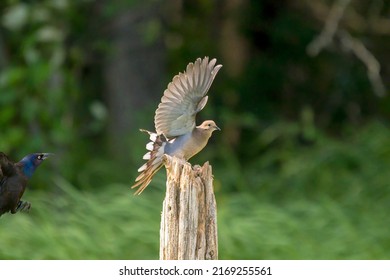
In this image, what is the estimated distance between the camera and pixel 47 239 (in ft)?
22.2

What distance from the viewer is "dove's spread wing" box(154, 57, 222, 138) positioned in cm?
306

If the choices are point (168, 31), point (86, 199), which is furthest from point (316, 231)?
point (168, 31)

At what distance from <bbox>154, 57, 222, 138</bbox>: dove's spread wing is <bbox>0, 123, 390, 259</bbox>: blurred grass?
3.31 meters

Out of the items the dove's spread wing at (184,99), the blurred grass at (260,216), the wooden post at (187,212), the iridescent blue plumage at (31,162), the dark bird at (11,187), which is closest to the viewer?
the dark bird at (11,187)

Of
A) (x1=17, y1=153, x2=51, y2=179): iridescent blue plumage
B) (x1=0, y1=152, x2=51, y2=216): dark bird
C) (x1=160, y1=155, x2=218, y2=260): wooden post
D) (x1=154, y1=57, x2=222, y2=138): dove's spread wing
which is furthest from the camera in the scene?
(x1=160, y1=155, x2=218, y2=260): wooden post

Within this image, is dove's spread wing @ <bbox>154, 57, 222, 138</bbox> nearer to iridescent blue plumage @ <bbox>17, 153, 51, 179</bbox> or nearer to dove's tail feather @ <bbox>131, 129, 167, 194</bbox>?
dove's tail feather @ <bbox>131, 129, 167, 194</bbox>

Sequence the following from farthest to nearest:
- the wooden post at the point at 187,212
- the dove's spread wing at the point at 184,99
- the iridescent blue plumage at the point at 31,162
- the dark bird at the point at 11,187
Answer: the wooden post at the point at 187,212 → the dove's spread wing at the point at 184,99 → the iridescent blue plumage at the point at 31,162 → the dark bird at the point at 11,187

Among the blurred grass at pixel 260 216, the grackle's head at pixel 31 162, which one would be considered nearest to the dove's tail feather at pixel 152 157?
the grackle's head at pixel 31 162

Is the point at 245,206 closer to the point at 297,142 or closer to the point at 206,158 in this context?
the point at 206,158

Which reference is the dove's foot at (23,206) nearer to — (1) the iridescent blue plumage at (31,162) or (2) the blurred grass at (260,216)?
(1) the iridescent blue plumage at (31,162)

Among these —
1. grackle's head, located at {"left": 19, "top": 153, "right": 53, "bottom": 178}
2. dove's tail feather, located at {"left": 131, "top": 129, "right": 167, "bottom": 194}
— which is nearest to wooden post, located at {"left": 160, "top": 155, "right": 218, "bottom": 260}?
dove's tail feather, located at {"left": 131, "top": 129, "right": 167, "bottom": 194}

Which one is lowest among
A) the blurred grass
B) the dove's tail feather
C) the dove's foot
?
the dove's foot

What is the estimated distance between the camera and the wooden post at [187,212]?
3.21 m

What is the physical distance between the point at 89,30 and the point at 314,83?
9.50 ft
